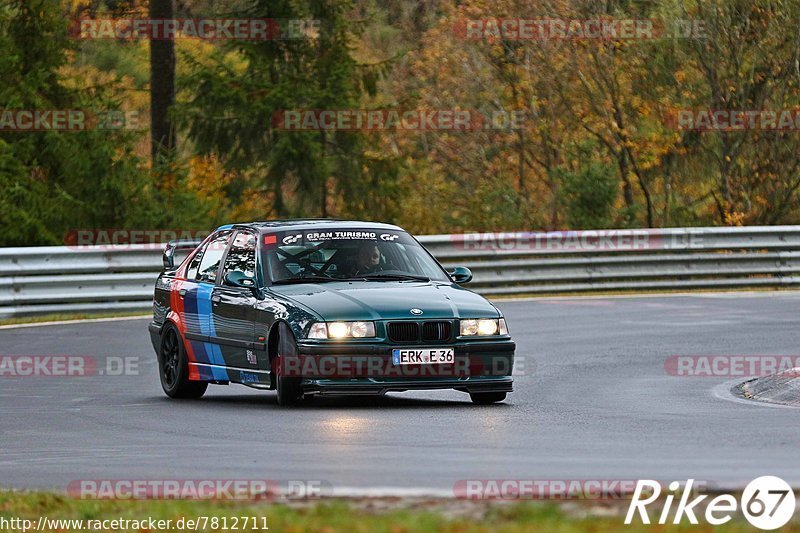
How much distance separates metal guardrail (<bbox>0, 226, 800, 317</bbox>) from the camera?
24.3 meters

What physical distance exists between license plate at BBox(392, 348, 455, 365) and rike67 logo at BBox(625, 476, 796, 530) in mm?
5155

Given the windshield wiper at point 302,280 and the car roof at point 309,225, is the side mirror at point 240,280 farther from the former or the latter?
the car roof at point 309,225

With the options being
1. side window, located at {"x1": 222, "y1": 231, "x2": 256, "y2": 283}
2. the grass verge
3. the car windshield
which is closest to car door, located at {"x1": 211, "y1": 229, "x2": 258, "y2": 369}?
side window, located at {"x1": 222, "y1": 231, "x2": 256, "y2": 283}

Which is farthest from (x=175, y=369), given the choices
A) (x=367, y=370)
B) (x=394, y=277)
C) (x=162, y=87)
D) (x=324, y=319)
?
(x=162, y=87)

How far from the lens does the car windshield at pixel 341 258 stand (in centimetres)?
1448

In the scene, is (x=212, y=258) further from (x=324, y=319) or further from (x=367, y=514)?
(x=367, y=514)

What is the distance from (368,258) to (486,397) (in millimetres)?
1582

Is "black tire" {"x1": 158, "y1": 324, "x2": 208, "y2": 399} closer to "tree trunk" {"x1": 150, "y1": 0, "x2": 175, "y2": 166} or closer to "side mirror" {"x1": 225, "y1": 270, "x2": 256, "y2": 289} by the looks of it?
"side mirror" {"x1": 225, "y1": 270, "x2": 256, "y2": 289}

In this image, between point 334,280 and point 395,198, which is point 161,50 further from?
point 334,280

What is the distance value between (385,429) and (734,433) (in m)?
2.34

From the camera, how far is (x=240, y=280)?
47.6 ft

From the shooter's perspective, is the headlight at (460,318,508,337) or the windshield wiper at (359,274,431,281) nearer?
the headlight at (460,318,508,337)

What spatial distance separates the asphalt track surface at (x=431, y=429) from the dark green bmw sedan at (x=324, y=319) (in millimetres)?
262

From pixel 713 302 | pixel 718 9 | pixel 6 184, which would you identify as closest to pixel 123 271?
pixel 6 184
